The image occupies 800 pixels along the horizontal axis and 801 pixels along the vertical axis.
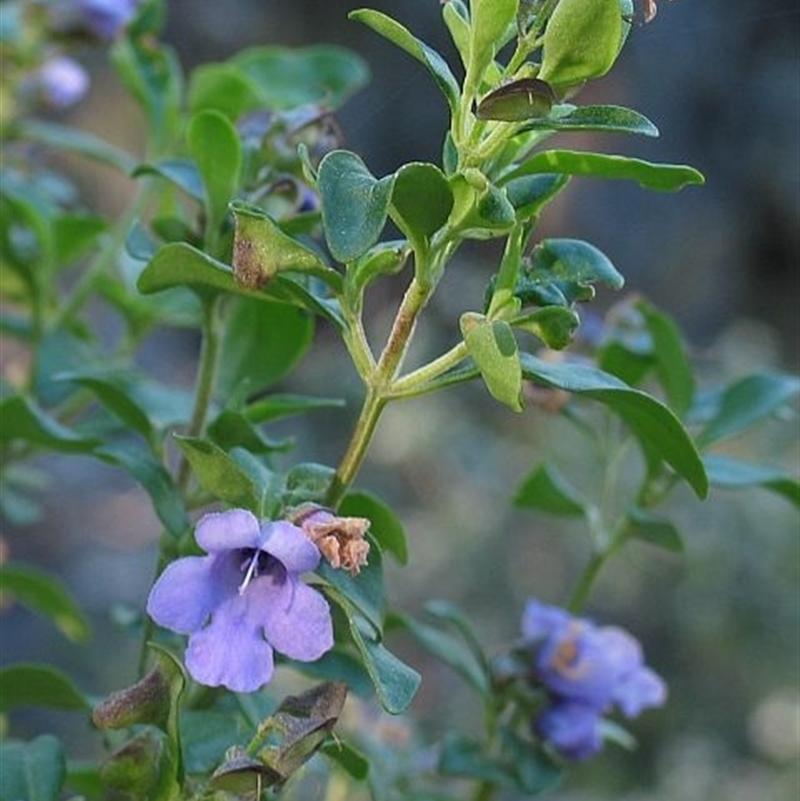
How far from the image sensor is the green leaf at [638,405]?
524 millimetres

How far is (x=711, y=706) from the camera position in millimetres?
Result: 2453

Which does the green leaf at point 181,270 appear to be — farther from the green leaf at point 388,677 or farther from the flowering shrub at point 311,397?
the green leaf at point 388,677

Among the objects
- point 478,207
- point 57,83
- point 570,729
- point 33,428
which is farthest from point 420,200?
point 57,83

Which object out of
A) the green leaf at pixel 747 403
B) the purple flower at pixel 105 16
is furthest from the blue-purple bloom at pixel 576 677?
the purple flower at pixel 105 16

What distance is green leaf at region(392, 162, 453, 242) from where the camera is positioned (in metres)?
0.49

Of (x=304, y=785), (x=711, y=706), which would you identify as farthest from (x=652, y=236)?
(x=304, y=785)

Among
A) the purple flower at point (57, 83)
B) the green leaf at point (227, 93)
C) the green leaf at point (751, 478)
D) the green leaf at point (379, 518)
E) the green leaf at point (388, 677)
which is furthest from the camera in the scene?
the purple flower at point (57, 83)

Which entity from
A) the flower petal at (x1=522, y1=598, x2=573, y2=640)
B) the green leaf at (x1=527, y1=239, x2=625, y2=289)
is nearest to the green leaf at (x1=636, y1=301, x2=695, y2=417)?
the flower petal at (x1=522, y1=598, x2=573, y2=640)

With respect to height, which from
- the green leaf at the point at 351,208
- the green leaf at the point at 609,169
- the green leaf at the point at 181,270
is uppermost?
the green leaf at the point at 609,169

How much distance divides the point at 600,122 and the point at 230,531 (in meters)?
0.17

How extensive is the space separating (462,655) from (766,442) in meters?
1.83

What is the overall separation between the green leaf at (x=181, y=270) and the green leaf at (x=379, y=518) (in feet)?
0.31

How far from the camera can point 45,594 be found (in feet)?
2.69

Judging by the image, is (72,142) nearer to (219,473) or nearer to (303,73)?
(303,73)
